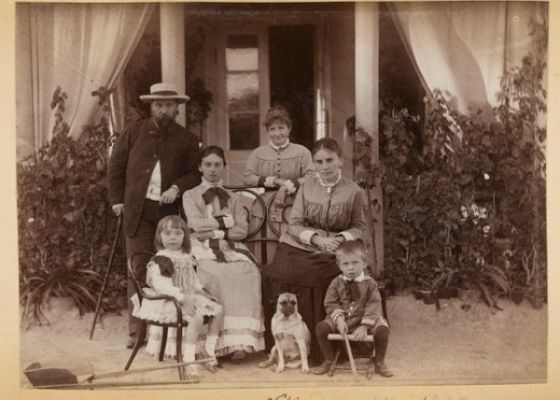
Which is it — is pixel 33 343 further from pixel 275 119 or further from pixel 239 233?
pixel 275 119

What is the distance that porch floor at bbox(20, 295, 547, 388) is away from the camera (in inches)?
155

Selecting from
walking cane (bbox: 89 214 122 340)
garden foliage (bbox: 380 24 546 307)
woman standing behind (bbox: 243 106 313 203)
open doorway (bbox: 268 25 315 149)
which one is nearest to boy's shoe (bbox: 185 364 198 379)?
walking cane (bbox: 89 214 122 340)

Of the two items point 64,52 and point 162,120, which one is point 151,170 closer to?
point 162,120

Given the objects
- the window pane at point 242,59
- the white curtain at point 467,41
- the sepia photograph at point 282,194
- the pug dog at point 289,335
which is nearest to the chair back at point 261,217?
the sepia photograph at point 282,194

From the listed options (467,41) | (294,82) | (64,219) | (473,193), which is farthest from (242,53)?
(473,193)

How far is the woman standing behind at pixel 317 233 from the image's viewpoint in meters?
3.97

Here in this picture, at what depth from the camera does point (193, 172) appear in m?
4.12

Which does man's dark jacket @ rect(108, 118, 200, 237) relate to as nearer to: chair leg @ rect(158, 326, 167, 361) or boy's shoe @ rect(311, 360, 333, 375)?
chair leg @ rect(158, 326, 167, 361)

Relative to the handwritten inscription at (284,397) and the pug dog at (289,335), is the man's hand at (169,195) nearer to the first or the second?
the pug dog at (289,335)

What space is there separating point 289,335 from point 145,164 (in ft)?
3.84

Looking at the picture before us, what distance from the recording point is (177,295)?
391cm

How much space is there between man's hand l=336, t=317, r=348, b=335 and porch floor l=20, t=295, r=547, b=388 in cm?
25

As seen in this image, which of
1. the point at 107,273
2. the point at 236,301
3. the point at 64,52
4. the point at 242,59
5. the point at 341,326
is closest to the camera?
the point at 341,326

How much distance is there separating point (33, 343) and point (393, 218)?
2028 millimetres
